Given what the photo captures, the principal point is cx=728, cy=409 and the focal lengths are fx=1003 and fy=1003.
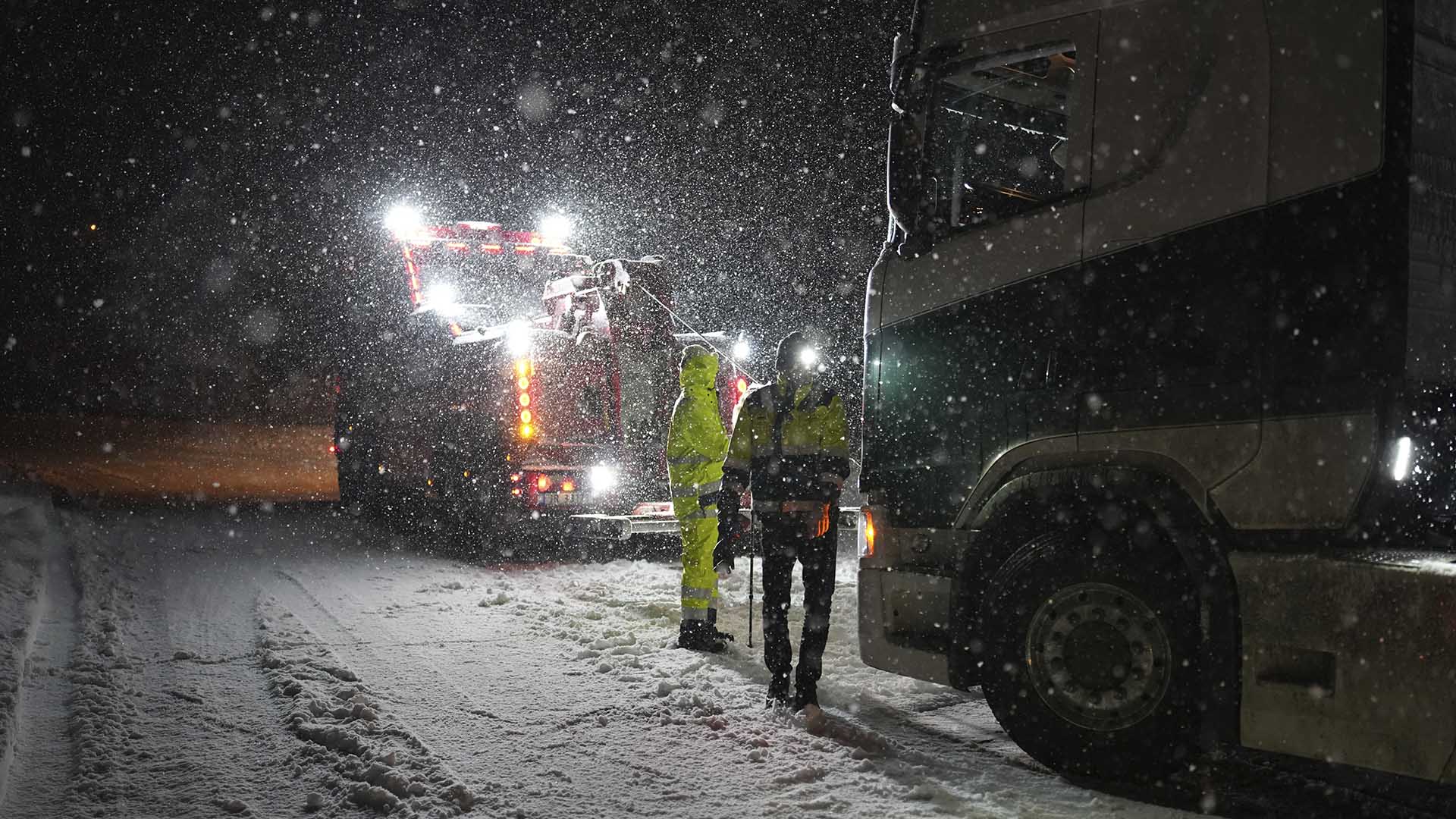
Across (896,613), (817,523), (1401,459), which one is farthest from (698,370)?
(1401,459)

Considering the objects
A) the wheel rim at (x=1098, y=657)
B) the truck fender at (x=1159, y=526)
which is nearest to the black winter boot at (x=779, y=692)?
the truck fender at (x=1159, y=526)

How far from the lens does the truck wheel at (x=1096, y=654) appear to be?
139 inches

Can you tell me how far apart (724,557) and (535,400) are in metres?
4.21

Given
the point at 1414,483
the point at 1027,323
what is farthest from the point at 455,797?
the point at 1414,483

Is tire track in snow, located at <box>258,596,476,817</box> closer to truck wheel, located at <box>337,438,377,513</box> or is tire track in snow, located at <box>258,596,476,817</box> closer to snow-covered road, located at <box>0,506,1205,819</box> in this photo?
snow-covered road, located at <box>0,506,1205,819</box>

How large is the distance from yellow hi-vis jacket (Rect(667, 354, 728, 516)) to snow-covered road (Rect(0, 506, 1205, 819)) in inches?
A: 35.3

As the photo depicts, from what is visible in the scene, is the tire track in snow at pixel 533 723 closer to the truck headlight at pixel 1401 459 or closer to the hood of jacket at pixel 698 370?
the hood of jacket at pixel 698 370

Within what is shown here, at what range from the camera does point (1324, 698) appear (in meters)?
3.15

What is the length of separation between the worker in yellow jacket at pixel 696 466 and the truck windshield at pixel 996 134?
6.94ft

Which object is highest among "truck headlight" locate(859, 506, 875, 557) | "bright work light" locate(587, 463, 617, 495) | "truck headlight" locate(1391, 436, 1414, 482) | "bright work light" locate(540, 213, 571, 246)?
"bright work light" locate(540, 213, 571, 246)

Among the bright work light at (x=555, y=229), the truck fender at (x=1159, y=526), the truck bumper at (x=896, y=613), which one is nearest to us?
the truck fender at (x=1159, y=526)

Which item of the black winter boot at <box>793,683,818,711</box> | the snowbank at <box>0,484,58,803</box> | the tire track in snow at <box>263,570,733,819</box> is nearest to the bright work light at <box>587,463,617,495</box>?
the tire track in snow at <box>263,570,733,819</box>

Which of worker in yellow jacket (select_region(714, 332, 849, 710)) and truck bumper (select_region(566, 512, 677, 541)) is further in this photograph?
truck bumper (select_region(566, 512, 677, 541))

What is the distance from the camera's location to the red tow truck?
29.5ft
